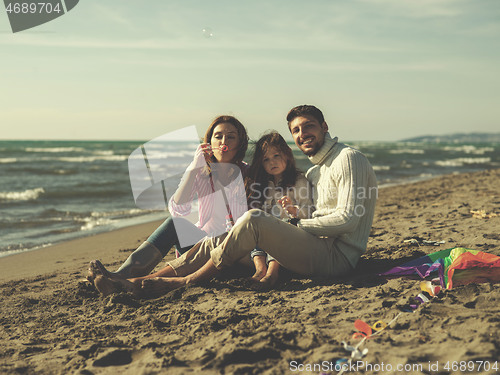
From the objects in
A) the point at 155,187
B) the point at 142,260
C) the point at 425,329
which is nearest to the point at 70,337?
the point at 142,260

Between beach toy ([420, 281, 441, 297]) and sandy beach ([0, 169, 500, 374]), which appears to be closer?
sandy beach ([0, 169, 500, 374])

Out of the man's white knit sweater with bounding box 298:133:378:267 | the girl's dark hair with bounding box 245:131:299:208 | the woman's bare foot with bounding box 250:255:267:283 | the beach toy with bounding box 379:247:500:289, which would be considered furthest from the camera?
the girl's dark hair with bounding box 245:131:299:208

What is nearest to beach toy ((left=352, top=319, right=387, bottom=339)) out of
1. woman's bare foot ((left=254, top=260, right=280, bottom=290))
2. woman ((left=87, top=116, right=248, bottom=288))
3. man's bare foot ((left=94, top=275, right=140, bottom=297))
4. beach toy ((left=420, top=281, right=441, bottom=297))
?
beach toy ((left=420, top=281, right=441, bottom=297))

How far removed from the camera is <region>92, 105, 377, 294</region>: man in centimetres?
321

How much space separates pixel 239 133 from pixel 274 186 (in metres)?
0.59

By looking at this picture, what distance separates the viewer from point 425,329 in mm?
2439

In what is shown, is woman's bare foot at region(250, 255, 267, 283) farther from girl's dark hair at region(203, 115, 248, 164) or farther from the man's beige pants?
girl's dark hair at region(203, 115, 248, 164)

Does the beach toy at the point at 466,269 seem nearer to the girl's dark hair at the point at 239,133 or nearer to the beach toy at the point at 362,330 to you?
the beach toy at the point at 362,330

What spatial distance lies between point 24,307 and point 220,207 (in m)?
1.81

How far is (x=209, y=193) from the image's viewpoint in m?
4.00

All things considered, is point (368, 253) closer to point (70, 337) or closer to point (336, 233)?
point (336, 233)

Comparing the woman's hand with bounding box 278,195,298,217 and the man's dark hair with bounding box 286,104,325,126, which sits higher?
the man's dark hair with bounding box 286,104,325,126

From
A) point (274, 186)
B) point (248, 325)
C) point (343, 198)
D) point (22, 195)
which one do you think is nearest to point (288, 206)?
point (274, 186)

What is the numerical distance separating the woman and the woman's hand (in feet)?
1.23
